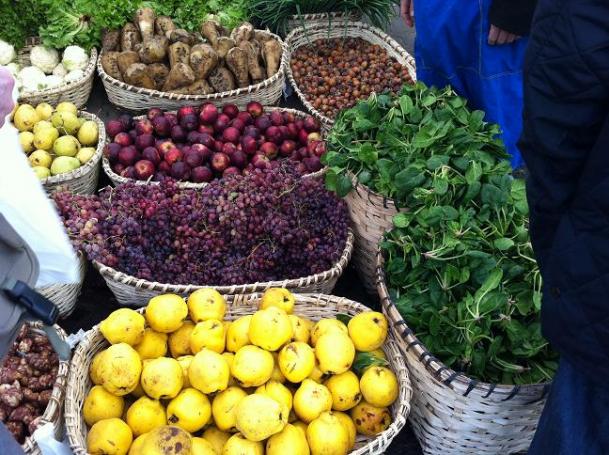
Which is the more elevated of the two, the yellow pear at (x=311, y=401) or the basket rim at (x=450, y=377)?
the basket rim at (x=450, y=377)

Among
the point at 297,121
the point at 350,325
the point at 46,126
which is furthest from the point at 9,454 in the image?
the point at 297,121

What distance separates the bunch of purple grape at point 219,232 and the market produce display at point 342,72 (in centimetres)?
106

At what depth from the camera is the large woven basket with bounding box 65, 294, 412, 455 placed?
1.66 metres

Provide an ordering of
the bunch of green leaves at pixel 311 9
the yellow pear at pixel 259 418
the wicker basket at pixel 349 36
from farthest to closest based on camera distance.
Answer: the bunch of green leaves at pixel 311 9, the wicker basket at pixel 349 36, the yellow pear at pixel 259 418

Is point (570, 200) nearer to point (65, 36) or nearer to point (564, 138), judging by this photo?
point (564, 138)

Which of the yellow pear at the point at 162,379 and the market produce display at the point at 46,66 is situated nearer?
the yellow pear at the point at 162,379

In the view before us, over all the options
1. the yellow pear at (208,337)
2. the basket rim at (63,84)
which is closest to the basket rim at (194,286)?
the yellow pear at (208,337)

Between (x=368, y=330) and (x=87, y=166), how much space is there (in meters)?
1.59

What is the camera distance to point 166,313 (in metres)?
1.86

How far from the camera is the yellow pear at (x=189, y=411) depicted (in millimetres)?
1662

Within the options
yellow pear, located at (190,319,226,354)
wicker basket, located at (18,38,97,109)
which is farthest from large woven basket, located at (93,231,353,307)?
wicker basket, located at (18,38,97,109)

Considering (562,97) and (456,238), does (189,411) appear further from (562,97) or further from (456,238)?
(562,97)

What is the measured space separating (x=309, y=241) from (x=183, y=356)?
679 millimetres

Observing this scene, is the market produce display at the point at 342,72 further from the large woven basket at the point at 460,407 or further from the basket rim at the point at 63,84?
the large woven basket at the point at 460,407
